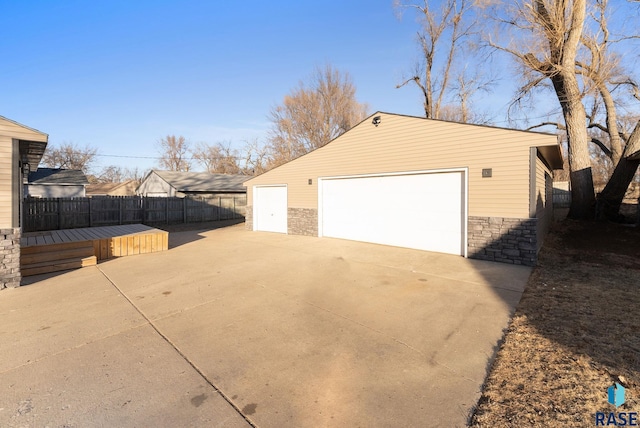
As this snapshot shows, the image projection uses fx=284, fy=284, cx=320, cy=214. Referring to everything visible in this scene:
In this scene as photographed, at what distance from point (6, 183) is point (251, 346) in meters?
5.28

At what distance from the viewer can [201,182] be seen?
68.7 feet

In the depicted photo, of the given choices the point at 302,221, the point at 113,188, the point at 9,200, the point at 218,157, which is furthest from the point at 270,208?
the point at 113,188

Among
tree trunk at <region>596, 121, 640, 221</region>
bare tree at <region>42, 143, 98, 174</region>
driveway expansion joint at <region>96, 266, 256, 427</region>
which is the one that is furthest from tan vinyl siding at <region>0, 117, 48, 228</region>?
bare tree at <region>42, 143, 98, 174</region>

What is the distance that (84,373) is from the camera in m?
2.52

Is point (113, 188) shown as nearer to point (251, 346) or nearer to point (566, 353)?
point (251, 346)

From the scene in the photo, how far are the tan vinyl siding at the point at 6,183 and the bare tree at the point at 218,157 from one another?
29.2 metres

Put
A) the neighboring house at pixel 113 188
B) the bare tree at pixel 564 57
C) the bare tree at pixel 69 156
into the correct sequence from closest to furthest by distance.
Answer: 1. the bare tree at pixel 564 57
2. the bare tree at pixel 69 156
3. the neighboring house at pixel 113 188

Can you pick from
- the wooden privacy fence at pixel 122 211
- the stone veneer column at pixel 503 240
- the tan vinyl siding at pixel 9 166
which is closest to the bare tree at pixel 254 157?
the wooden privacy fence at pixel 122 211

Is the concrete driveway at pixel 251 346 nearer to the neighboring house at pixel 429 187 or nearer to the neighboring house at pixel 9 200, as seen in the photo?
the neighboring house at pixel 9 200

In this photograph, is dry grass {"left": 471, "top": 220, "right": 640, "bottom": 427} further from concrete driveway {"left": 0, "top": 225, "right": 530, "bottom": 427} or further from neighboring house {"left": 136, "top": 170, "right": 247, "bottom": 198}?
neighboring house {"left": 136, "top": 170, "right": 247, "bottom": 198}

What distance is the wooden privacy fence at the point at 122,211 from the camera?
1201 cm

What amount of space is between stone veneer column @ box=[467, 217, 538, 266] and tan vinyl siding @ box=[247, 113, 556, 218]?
18cm

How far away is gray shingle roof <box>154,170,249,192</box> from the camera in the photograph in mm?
19164

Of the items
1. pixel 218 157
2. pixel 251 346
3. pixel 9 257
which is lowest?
pixel 251 346
